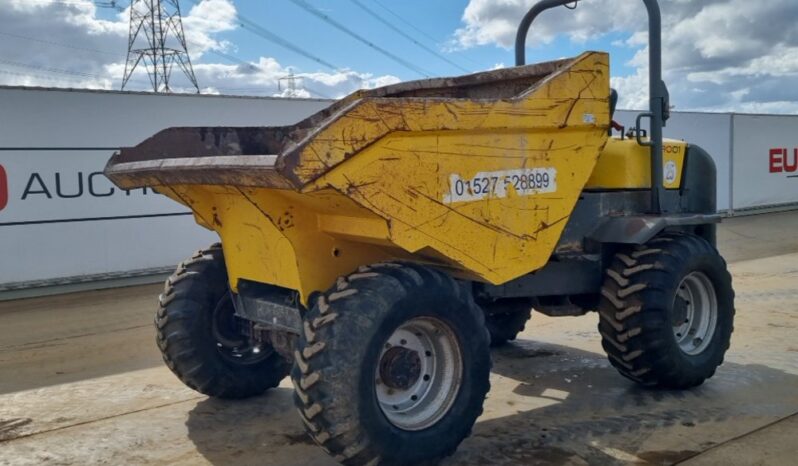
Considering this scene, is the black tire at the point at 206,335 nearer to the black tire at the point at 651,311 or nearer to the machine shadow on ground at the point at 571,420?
the machine shadow on ground at the point at 571,420

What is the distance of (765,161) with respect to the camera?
1789cm

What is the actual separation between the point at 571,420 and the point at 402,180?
6.47ft

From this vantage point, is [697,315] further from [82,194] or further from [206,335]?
[82,194]

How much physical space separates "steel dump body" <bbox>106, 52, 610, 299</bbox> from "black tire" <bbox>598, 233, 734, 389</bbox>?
2.35 feet

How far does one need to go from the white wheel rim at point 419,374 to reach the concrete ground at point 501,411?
13.4 inches

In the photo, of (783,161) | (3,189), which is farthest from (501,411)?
(783,161)

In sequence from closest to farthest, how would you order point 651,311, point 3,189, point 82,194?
point 651,311 → point 3,189 → point 82,194

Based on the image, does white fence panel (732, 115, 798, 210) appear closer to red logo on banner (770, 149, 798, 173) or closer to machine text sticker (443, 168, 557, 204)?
red logo on banner (770, 149, 798, 173)

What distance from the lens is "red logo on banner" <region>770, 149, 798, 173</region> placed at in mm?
18062

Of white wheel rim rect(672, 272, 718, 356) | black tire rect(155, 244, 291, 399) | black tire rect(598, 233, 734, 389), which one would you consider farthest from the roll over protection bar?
black tire rect(155, 244, 291, 399)

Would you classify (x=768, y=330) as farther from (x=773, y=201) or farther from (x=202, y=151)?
(x=773, y=201)

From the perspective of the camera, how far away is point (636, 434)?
439cm

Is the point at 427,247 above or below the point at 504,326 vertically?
above

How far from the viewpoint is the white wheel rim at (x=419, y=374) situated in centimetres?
387
